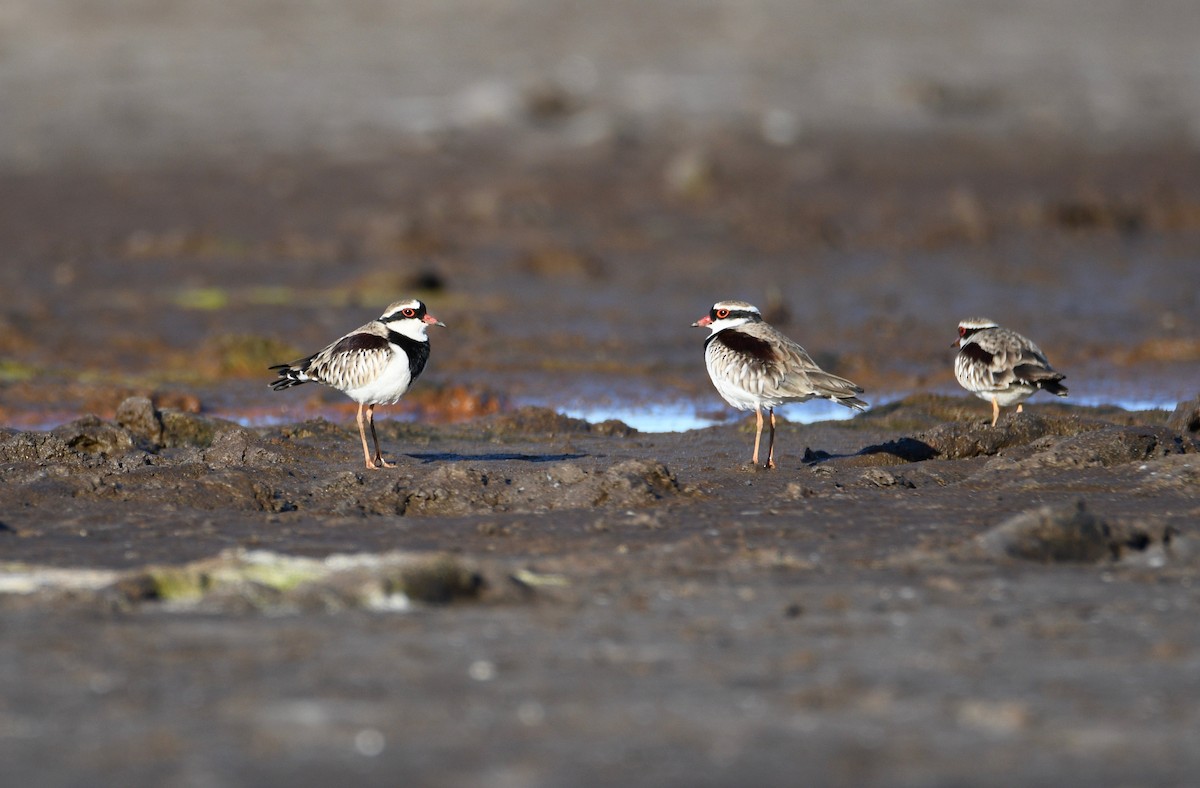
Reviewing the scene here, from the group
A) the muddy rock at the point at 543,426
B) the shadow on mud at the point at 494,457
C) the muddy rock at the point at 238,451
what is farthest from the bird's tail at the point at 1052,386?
the muddy rock at the point at 238,451

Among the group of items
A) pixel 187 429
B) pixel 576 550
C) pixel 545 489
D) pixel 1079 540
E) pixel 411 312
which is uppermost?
pixel 411 312

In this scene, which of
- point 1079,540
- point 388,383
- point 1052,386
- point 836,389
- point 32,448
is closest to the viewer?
point 1079,540

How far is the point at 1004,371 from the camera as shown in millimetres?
11156

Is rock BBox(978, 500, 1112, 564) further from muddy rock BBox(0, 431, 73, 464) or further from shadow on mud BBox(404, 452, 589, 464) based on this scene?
muddy rock BBox(0, 431, 73, 464)

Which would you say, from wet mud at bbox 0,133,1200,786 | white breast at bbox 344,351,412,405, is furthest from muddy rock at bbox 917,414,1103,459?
white breast at bbox 344,351,412,405

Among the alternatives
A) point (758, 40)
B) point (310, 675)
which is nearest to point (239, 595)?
point (310, 675)

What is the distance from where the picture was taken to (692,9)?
31656mm

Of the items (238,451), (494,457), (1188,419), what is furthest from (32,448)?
(1188,419)

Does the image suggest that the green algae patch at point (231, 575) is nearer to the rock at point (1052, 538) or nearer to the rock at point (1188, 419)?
the rock at point (1052, 538)

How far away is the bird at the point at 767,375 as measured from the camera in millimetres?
10289

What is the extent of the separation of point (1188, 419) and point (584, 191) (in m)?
14.5

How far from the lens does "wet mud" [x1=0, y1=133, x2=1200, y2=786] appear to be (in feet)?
15.9

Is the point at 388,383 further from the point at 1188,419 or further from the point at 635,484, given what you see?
the point at 1188,419

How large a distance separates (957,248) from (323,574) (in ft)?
55.1
